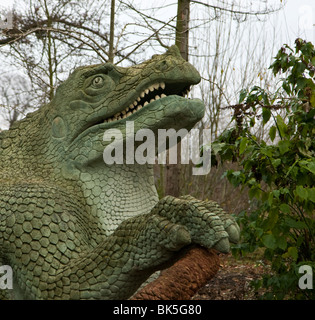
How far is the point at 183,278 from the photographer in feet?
6.40

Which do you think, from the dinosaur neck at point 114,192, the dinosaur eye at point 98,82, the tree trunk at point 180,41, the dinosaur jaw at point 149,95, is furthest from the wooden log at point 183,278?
the tree trunk at point 180,41

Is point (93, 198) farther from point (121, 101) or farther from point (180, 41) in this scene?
point (180, 41)

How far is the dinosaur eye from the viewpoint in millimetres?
2787

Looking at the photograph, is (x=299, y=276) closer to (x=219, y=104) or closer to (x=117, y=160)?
(x=117, y=160)

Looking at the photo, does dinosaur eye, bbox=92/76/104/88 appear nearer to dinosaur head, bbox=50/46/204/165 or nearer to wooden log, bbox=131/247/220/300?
dinosaur head, bbox=50/46/204/165

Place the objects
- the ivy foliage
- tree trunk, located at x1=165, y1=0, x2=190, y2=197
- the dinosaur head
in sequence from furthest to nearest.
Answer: tree trunk, located at x1=165, y1=0, x2=190, y2=197, the ivy foliage, the dinosaur head

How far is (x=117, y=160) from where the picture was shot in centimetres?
271

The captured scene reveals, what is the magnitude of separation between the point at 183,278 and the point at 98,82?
1.30 m

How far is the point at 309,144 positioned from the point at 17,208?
6.71ft

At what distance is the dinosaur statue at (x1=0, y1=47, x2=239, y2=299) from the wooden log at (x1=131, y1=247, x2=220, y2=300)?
7 centimetres

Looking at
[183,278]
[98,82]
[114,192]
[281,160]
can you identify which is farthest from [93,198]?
[281,160]

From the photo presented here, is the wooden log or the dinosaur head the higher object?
the dinosaur head

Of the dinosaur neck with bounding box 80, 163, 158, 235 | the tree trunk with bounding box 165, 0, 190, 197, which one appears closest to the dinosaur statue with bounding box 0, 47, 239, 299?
the dinosaur neck with bounding box 80, 163, 158, 235

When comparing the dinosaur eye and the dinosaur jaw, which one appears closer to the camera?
the dinosaur jaw
